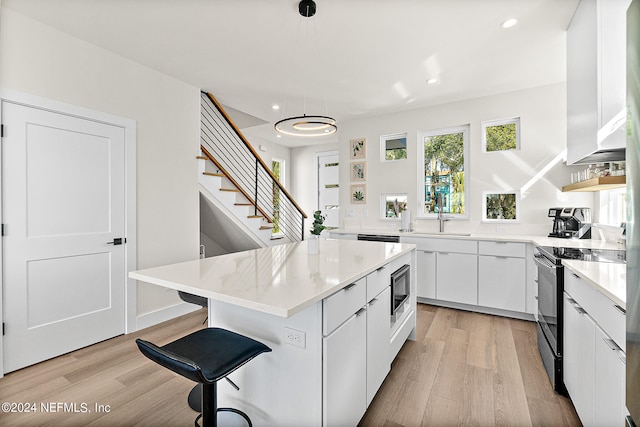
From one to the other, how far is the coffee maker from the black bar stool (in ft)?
11.3

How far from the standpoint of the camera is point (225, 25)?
238 cm

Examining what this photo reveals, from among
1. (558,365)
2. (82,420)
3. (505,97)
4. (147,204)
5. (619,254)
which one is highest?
(505,97)

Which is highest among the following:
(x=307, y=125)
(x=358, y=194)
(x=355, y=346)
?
(x=307, y=125)

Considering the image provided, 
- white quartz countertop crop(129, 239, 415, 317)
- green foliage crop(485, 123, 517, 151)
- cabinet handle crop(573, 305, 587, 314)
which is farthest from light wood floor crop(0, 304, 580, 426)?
green foliage crop(485, 123, 517, 151)

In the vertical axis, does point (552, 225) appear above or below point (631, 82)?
below

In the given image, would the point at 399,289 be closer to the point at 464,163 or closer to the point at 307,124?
the point at 307,124

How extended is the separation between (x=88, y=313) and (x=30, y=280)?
54 cm

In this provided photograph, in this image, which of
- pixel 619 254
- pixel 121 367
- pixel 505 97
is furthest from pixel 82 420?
pixel 505 97

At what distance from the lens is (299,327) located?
1.31 m

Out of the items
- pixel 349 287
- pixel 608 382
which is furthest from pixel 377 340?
pixel 608 382

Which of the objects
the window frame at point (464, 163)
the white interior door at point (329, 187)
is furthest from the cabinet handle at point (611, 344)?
the white interior door at point (329, 187)

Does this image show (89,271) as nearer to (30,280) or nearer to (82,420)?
(30,280)

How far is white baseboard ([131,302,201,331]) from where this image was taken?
303cm

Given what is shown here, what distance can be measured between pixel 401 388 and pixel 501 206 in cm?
287
